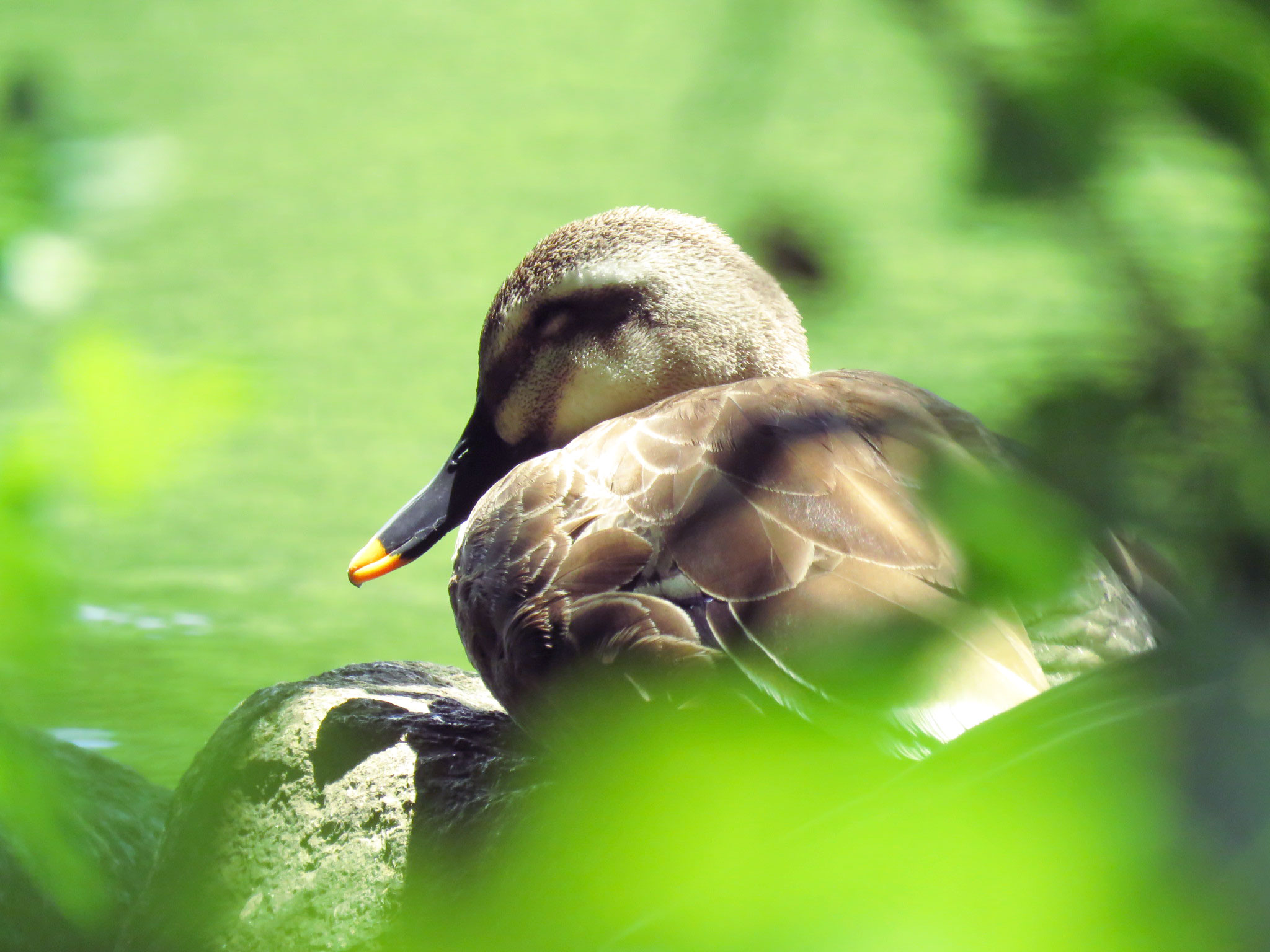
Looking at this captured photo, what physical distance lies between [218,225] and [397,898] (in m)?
4.06

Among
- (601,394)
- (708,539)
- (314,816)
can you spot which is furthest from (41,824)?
(601,394)

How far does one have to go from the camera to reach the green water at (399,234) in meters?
0.48

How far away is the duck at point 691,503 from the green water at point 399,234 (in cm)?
18

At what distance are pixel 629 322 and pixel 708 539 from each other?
0.79 metres

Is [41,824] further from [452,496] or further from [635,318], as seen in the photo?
[452,496]

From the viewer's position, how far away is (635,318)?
222 centimetres

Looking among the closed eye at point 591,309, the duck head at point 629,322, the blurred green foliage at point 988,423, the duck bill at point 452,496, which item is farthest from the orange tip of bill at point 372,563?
the blurred green foliage at point 988,423

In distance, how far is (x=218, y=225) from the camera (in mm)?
5324

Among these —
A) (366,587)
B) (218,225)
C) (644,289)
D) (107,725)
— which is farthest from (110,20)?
(644,289)

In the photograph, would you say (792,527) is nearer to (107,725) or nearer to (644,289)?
(644,289)

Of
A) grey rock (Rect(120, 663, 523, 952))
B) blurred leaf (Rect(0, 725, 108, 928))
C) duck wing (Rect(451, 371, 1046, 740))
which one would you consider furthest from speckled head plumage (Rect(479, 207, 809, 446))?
blurred leaf (Rect(0, 725, 108, 928))

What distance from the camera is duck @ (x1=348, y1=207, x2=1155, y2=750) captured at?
138 cm

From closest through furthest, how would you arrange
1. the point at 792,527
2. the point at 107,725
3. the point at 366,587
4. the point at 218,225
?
the point at 792,527
the point at 107,725
the point at 366,587
the point at 218,225

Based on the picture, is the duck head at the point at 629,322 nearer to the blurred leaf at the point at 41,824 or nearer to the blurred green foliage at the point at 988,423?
the blurred green foliage at the point at 988,423
